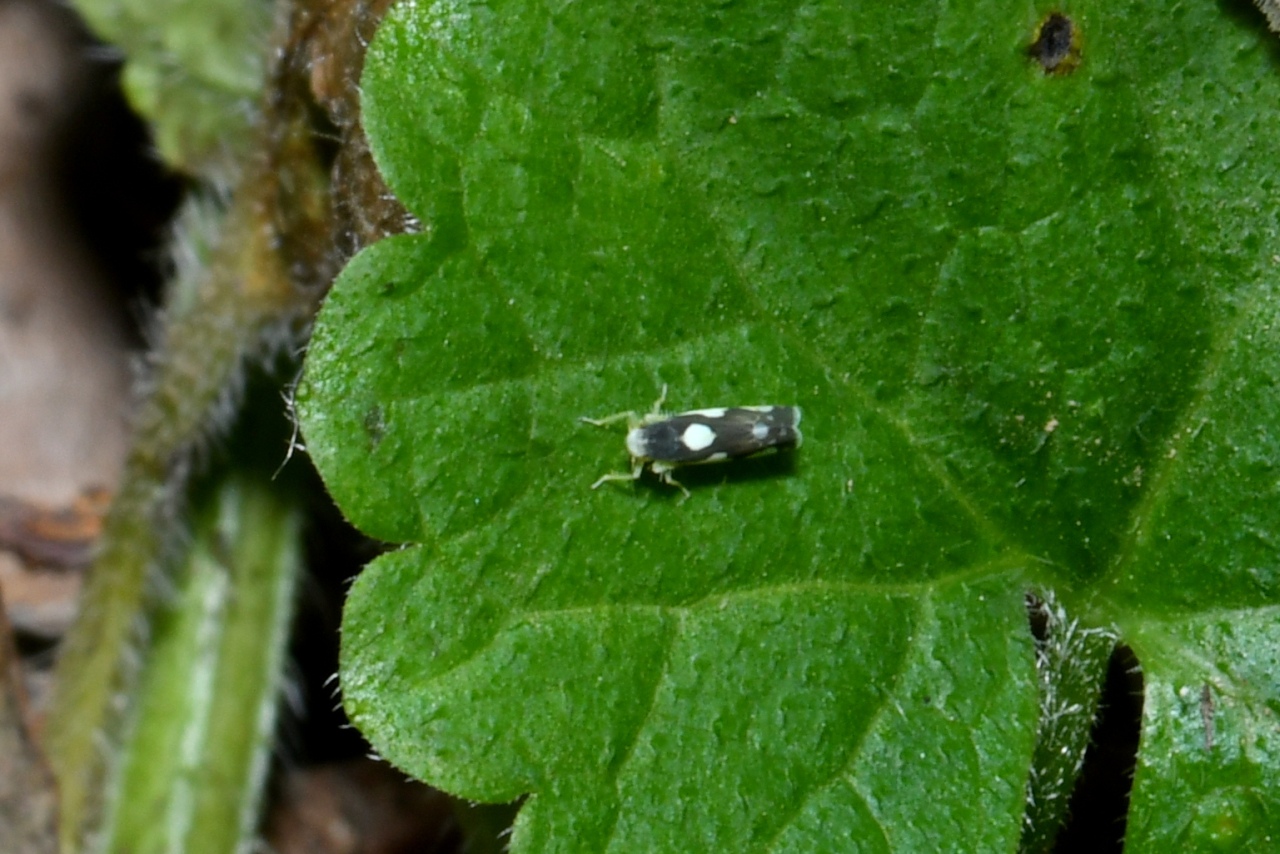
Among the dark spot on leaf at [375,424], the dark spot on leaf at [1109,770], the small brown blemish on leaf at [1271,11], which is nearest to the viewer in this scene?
the dark spot on leaf at [375,424]

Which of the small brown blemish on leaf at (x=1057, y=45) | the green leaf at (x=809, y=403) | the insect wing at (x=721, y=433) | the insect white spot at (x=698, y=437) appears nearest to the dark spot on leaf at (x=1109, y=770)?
the green leaf at (x=809, y=403)

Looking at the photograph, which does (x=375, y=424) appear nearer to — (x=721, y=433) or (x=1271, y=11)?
(x=721, y=433)

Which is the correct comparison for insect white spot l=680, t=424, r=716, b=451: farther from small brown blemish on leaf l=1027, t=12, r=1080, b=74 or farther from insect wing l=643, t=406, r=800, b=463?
small brown blemish on leaf l=1027, t=12, r=1080, b=74

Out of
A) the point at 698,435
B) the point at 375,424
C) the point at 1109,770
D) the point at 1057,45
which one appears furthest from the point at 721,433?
→ the point at 1109,770

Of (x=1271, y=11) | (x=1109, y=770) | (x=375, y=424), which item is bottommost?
(x=1109, y=770)

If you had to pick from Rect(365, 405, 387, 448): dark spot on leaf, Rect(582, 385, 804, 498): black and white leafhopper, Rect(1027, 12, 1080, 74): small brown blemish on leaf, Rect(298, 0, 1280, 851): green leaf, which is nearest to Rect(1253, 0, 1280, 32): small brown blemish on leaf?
Rect(298, 0, 1280, 851): green leaf

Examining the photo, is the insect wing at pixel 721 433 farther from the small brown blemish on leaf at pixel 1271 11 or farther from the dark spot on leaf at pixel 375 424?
the small brown blemish on leaf at pixel 1271 11

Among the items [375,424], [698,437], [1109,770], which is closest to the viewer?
[375,424]
